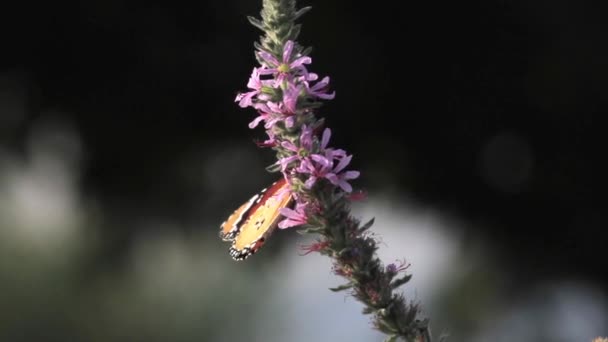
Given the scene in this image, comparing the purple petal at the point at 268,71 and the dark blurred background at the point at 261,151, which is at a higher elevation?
the dark blurred background at the point at 261,151

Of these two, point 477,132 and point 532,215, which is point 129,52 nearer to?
point 477,132

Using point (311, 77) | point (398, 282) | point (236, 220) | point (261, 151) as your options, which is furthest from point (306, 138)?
point (261, 151)

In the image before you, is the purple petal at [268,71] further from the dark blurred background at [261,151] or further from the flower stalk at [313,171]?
the dark blurred background at [261,151]

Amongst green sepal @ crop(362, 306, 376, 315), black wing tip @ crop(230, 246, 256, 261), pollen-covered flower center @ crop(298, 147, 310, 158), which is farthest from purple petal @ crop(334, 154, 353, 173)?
black wing tip @ crop(230, 246, 256, 261)

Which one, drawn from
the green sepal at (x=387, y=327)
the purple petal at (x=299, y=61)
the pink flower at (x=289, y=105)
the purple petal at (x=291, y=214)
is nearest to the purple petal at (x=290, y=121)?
the pink flower at (x=289, y=105)

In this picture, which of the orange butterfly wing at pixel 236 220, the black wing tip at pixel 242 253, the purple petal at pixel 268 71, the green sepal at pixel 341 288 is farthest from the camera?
the orange butterfly wing at pixel 236 220

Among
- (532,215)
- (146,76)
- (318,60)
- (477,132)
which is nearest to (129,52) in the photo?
(146,76)

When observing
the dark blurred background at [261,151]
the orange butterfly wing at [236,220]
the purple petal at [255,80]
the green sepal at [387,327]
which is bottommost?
the green sepal at [387,327]
